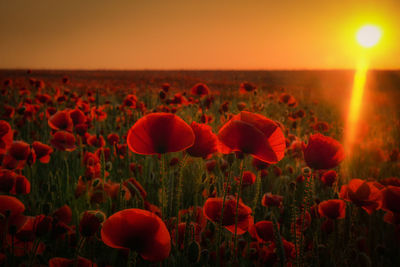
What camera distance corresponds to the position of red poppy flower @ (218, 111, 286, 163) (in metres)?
0.90

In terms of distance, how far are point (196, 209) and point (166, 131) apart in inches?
23.5

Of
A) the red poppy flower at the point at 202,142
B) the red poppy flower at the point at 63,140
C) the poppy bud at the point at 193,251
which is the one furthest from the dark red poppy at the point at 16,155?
the poppy bud at the point at 193,251

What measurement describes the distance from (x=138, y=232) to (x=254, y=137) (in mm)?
448

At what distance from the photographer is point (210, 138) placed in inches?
44.9

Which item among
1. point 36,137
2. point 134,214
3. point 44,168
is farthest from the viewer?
point 36,137

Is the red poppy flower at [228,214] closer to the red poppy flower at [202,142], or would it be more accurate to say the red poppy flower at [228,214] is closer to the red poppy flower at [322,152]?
the red poppy flower at [202,142]

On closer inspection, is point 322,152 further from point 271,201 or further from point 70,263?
point 70,263

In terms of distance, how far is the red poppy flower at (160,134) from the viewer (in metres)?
0.89

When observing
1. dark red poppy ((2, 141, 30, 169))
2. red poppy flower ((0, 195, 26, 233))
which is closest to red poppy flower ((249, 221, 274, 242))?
red poppy flower ((0, 195, 26, 233))

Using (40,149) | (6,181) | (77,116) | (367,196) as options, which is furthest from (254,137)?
(77,116)

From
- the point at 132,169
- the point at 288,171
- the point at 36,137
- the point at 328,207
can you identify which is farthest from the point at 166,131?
the point at 36,137

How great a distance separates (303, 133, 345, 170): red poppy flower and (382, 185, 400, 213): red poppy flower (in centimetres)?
31

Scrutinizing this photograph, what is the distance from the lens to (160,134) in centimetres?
92

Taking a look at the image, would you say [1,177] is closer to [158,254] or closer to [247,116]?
[158,254]
